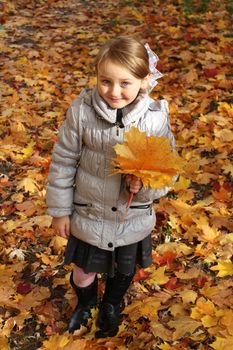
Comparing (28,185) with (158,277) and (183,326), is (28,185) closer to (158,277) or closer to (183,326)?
(158,277)

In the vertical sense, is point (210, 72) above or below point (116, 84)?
below

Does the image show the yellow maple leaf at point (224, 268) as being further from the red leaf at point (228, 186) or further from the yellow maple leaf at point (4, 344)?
the yellow maple leaf at point (4, 344)

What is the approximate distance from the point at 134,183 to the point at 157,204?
1693mm

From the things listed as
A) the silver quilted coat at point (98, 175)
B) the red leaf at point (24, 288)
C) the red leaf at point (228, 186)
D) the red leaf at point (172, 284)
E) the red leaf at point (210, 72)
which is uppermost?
the silver quilted coat at point (98, 175)

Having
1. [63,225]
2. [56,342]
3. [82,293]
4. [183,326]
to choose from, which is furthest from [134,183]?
[56,342]

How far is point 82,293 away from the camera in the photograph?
2699 millimetres

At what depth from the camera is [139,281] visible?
10.2 feet

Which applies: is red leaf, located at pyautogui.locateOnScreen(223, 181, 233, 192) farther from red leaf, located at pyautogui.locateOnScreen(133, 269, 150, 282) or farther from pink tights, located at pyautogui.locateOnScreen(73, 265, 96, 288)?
pink tights, located at pyautogui.locateOnScreen(73, 265, 96, 288)

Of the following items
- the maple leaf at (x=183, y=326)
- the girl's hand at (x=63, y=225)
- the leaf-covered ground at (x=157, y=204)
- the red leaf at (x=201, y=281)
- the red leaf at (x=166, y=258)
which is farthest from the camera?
the red leaf at (x=166, y=258)

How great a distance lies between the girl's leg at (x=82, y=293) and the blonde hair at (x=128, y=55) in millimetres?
1188

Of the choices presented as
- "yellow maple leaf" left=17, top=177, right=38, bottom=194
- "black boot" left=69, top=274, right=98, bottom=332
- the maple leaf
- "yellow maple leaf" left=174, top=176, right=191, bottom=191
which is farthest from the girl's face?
"yellow maple leaf" left=17, top=177, right=38, bottom=194

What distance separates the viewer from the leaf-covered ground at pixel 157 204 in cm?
280

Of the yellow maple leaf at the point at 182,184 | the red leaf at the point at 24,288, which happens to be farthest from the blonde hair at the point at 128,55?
the yellow maple leaf at the point at 182,184

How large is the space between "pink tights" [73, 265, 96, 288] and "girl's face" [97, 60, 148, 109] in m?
1.02
